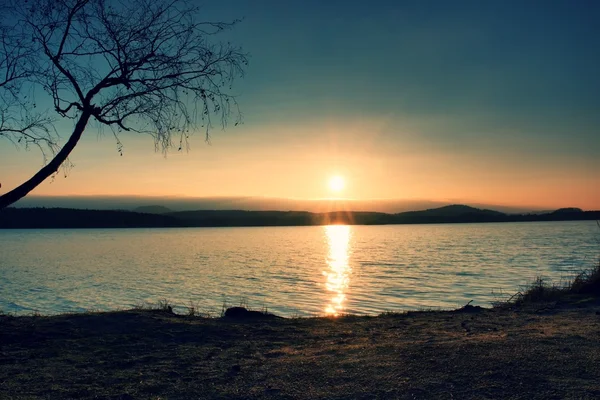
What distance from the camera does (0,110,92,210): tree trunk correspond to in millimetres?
9602

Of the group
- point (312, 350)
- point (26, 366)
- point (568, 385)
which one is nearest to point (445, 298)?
point (312, 350)

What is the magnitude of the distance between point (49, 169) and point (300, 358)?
6441mm

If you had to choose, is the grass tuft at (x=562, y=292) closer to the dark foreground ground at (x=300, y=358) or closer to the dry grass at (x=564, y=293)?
the dry grass at (x=564, y=293)

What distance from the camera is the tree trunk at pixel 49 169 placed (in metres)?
9.60

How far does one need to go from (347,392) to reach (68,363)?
4949 mm

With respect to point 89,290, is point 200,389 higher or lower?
higher

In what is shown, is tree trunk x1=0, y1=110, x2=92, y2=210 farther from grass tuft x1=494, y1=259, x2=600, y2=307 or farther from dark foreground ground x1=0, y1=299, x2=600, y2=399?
grass tuft x1=494, y1=259, x2=600, y2=307

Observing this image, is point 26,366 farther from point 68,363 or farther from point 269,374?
point 269,374

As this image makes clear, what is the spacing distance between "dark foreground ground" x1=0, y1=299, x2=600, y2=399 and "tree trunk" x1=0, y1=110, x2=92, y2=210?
9.59 feet

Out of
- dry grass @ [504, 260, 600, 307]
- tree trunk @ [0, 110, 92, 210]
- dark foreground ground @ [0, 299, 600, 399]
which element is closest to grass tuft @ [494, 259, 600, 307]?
dry grass @ [504, 260, 600, 307]

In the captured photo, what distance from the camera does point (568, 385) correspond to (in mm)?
6316

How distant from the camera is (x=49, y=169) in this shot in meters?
9.91

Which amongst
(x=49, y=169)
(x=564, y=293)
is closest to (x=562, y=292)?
(x=564, y=293)

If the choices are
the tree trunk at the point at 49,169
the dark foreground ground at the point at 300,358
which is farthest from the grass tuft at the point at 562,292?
the tree trunk at the point at 49,169
